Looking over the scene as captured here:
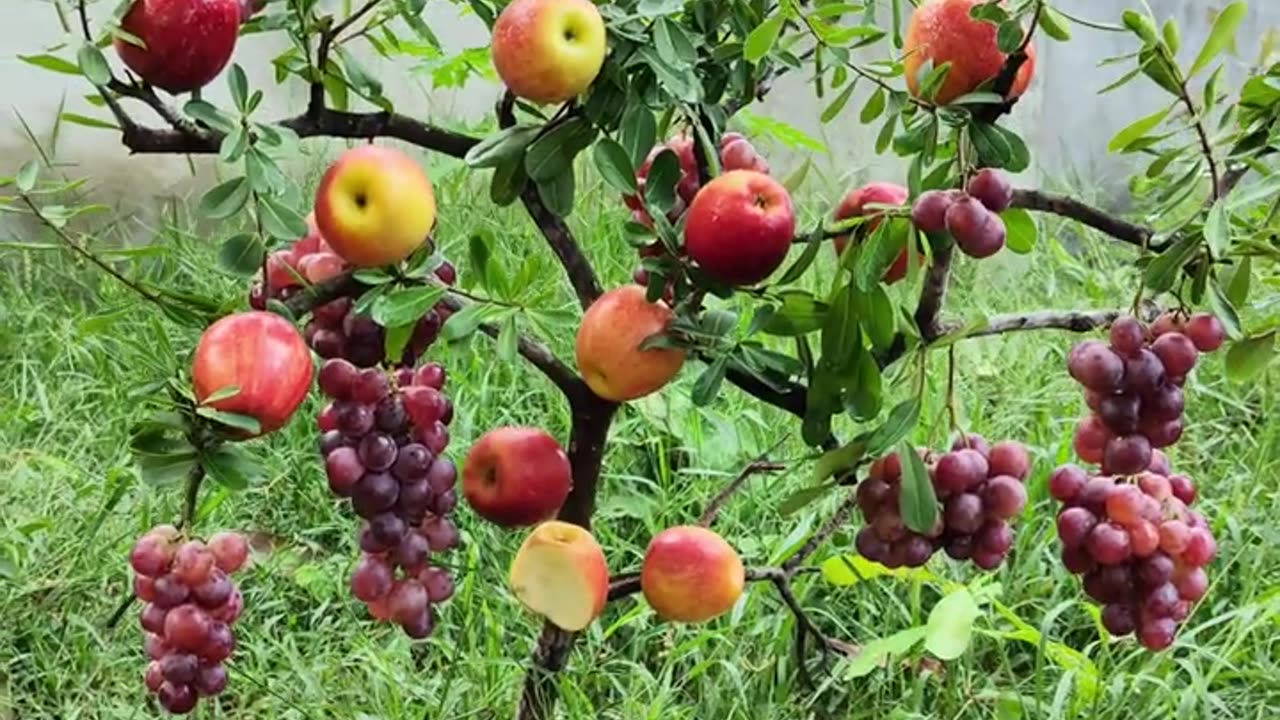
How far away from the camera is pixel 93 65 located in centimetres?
62

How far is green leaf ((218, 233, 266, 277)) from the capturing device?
0.71m

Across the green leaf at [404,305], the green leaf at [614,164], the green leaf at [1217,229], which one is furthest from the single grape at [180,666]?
the green leaf at [1217,229]

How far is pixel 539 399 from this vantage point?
6.24 ft

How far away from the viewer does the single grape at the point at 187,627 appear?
79cm

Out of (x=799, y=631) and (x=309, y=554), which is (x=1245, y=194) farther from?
(x=309, y=554)

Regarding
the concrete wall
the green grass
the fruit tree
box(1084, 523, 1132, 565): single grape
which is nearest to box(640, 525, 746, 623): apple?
the fruit tree

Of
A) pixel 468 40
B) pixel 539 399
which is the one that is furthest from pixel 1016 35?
pixel 468 40

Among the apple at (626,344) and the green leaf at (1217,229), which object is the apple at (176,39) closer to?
the apple at (626,344)

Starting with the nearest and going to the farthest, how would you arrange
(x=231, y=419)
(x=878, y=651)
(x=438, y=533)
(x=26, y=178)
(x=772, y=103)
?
(x=231, y=419) < (x=26, y=178) < (x=438, y=533) < (x=878, y=651) < (x=772, y=103)

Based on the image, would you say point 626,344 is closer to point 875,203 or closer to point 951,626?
point 875,203

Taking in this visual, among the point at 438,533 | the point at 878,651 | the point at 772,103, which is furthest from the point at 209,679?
the point at 772,103

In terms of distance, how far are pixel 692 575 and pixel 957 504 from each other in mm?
166

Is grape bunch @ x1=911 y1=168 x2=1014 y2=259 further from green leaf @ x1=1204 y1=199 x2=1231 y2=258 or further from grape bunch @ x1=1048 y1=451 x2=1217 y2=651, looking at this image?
grape bunch @ x1=1048 y1=451 x2=1217 y2=651

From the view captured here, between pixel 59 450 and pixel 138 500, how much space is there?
24 cm
